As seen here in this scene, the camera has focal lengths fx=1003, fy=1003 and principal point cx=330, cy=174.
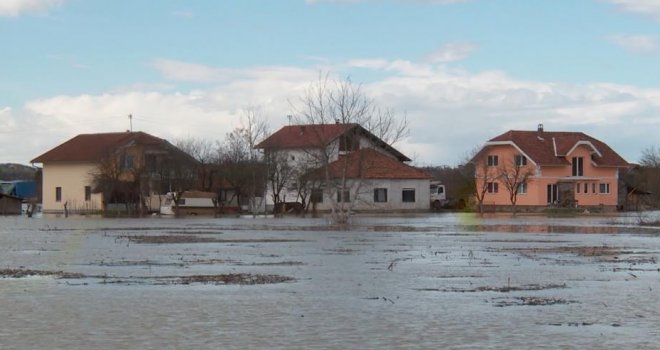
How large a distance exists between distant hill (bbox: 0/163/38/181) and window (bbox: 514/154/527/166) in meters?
88.8

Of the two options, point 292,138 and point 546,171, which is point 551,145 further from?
point 292,138

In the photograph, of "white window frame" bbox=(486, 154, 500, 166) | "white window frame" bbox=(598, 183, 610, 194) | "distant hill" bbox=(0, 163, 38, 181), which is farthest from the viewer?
"distant hill" bbox=(0, 163, 38, 181)

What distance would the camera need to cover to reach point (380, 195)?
83.9 meters

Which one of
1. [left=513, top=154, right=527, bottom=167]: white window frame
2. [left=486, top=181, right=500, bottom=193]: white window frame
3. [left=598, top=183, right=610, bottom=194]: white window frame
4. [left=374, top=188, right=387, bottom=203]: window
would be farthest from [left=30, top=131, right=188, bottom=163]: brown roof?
[left=598, top=183, right=610, bottom=194]: white window frame

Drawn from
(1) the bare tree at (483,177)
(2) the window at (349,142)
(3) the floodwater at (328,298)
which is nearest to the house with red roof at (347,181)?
(1) the bare tree at (483,177)

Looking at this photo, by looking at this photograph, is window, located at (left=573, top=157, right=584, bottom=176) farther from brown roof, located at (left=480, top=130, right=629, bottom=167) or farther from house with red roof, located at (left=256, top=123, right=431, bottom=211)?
house with red roof, located at (left=256, top=123, right=431, bottom=211)

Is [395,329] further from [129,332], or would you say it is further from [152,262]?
[152,262]

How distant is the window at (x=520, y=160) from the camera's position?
8594 centimetres

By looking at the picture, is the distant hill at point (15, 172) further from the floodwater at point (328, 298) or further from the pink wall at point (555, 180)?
the floodwater at point (328, 298)

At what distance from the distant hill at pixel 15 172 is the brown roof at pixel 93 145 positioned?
60078 millimetres

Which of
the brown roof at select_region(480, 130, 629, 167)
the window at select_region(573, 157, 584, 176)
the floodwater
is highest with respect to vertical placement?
the brown roof at select_region(480, 130, 629, 167)

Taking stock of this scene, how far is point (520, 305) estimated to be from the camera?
48.0 feet

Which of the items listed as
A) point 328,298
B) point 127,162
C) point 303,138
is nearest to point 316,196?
point 303,138

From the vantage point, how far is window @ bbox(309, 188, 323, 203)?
257 feet
